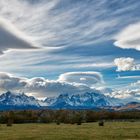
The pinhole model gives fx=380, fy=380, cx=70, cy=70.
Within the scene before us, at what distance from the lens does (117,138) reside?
58.5 m

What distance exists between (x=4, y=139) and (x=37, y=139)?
5178mm

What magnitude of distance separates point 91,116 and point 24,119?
32.3 metres

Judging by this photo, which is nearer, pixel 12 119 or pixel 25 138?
pixel 25 138

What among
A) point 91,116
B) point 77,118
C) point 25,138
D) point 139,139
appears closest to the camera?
point 139,139

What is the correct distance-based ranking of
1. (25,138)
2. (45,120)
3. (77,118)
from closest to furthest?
(25,138) < (77,118) < (45,120)

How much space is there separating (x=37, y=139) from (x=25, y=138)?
3.25 m

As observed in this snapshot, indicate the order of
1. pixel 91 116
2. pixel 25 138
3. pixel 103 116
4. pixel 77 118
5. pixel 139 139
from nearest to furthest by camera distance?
pixel 139 139 < pixel 25 138 < pixel 77 118 < pixel 91 116 < pixel 103 116

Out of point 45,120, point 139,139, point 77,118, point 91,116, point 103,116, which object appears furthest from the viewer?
point 103,116

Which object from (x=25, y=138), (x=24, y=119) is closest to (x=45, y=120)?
(x=24, y=119)

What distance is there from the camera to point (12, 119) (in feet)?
516

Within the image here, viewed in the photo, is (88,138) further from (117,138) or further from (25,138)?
(25,138)

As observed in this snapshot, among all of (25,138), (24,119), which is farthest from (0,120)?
(25,138)

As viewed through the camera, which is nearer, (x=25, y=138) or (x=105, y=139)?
(x=105, y=139)

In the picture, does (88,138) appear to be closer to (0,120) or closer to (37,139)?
(37,139)
